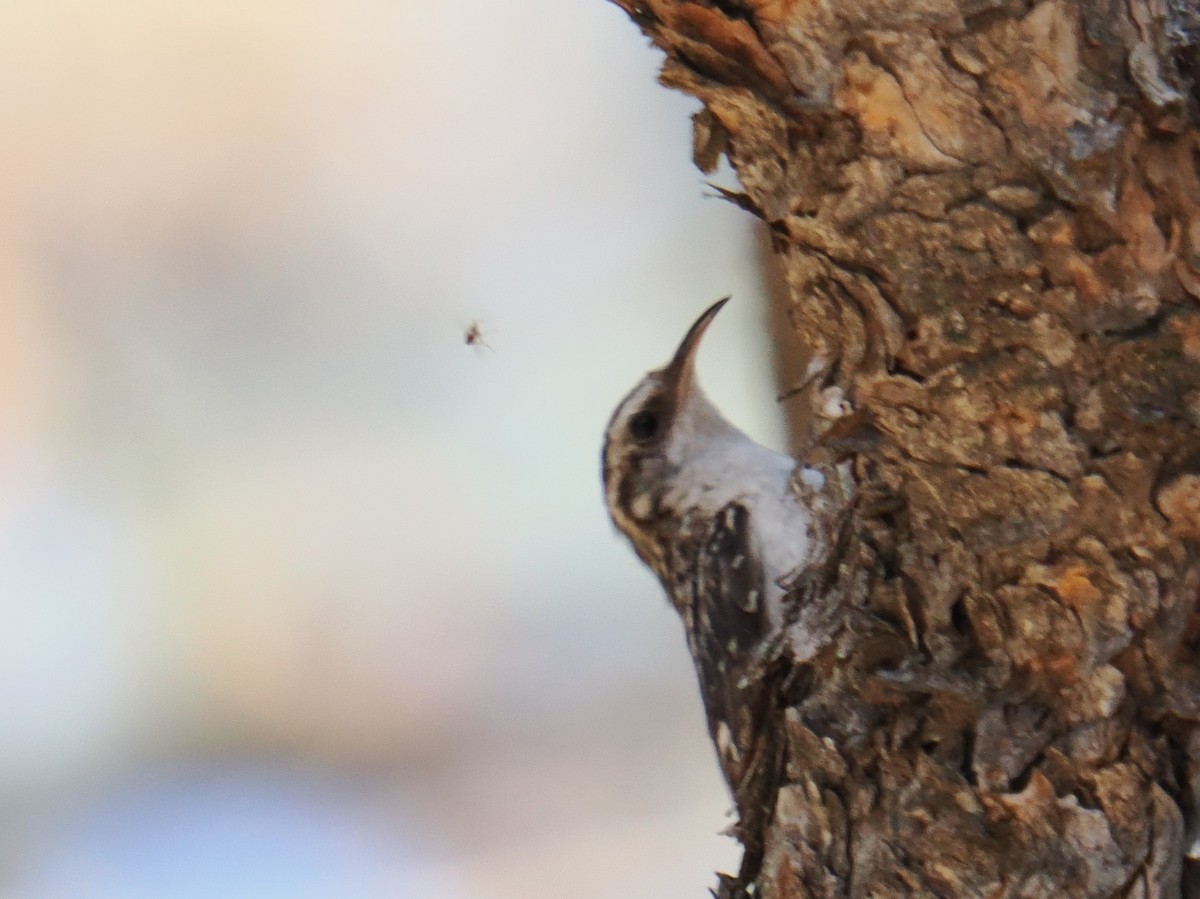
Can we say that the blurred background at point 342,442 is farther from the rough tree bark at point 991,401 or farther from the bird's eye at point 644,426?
the rough tree bark at point 991,401

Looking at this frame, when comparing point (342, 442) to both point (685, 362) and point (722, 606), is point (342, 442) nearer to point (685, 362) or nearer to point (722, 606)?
point (685, 362)

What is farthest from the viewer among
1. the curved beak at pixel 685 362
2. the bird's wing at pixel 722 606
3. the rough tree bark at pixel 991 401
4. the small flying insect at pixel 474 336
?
the small flying insect at pixel 474 336

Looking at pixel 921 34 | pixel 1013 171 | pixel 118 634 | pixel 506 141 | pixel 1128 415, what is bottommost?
pixel 1128 415

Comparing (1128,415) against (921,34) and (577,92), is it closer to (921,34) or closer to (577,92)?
(921,34)

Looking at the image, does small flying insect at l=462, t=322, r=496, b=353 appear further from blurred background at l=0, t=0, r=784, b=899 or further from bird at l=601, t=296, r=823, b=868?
Answer: bird at l=601, t=296, r=823, b=868

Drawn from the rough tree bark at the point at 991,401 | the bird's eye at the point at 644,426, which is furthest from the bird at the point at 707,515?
the rough tree bark at the point at 991,401

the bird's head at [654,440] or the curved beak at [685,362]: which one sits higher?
the curved beak at [685,362]

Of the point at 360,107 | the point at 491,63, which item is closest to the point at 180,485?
the point at 360,107

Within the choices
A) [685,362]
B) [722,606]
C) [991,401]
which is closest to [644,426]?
[685,362]
